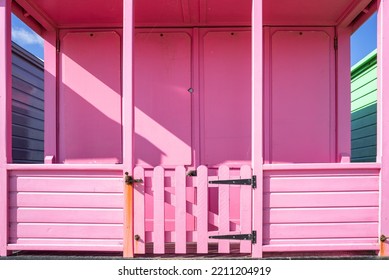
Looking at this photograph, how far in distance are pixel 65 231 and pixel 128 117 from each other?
1.19 metres

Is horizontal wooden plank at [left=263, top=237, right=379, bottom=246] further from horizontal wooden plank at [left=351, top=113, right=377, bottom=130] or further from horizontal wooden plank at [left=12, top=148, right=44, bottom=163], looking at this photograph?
horizontal wooden plank at [left=12, top=148, right=44, bottom=163]

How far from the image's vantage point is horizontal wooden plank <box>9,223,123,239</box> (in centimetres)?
287

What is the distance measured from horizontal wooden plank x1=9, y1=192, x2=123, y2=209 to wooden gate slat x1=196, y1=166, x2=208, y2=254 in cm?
70

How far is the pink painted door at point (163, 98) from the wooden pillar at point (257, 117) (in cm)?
123

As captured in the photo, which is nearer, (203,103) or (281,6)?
(281,6)

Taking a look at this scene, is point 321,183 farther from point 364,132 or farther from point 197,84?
point 364,132

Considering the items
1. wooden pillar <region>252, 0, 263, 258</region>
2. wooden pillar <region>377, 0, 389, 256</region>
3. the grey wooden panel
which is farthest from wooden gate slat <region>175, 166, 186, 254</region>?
the grey wooden panel

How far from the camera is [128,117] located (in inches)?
110

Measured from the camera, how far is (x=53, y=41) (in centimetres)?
398

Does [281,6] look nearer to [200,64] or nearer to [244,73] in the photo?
[244,73]

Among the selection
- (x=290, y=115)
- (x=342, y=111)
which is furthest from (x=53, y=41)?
(x=342, y=111)

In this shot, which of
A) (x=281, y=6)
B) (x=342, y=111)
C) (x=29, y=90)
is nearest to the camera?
(x=281, y=6)

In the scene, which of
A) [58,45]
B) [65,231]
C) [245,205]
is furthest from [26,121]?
[245,205]
